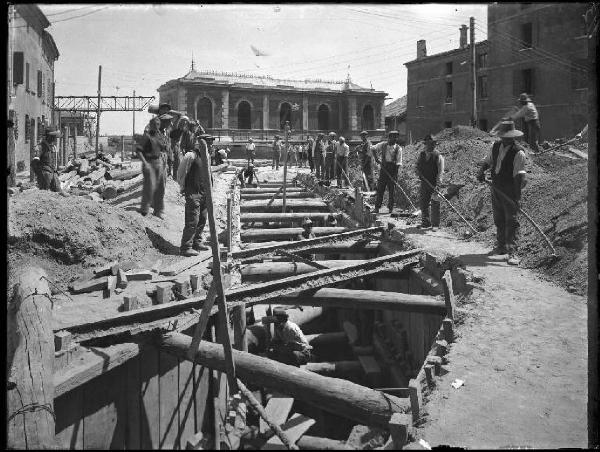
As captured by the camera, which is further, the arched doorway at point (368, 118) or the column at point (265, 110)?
the arched doorway at point (368, 118)

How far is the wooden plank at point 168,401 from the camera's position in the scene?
525 centimetres

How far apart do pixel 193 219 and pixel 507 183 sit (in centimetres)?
492

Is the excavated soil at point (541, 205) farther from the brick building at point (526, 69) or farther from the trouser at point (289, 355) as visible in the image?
the brick building at point (526, 69)

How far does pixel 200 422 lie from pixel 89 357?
7.32 feet

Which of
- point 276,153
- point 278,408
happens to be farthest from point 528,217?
point 276,153

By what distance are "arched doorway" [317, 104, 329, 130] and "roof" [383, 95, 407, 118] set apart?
26.0ft

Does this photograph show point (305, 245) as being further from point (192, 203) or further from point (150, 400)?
point (150, 400)

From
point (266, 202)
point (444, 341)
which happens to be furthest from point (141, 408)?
point (266, 202)

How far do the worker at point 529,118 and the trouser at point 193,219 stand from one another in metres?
8.88

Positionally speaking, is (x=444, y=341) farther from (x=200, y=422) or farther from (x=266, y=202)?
(x=266, y=202)

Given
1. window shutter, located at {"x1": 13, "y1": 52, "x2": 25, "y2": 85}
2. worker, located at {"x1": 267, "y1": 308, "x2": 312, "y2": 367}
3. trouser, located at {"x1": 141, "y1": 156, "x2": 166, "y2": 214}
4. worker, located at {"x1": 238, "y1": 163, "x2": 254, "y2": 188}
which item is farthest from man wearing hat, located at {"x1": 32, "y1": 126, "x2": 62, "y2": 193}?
window shutter, located at {"x1": 13, "y1": 52, "x2": 25, "y2": 85}

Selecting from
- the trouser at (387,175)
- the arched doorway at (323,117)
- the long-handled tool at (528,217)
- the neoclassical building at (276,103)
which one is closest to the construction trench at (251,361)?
the long-handled tool at (528,217)

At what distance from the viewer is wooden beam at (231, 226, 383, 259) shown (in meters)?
7.78

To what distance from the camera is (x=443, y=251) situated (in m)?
7.73
